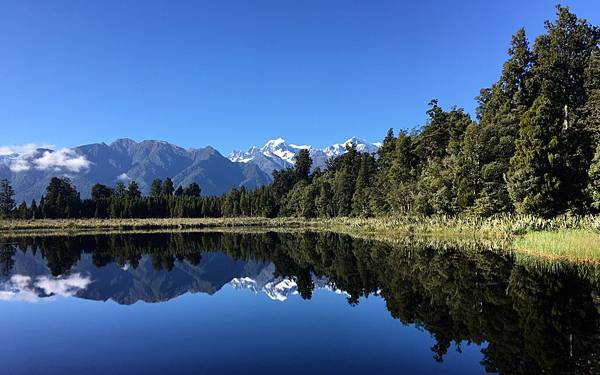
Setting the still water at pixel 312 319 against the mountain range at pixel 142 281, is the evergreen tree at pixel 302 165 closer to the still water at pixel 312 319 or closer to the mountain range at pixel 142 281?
the mountain range at pixel 142 281

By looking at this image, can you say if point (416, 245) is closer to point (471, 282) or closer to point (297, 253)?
point (297, 253)

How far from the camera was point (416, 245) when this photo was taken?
37.2 m

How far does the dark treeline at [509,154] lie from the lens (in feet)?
122

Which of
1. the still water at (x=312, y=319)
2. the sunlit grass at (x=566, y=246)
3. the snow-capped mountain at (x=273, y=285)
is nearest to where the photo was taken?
the still water at (x=312, y=319)

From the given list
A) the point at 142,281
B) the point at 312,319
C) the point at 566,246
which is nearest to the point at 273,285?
the point at 142,281

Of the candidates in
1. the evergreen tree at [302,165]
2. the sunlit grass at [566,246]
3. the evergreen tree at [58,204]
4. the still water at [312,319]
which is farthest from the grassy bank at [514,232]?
the evergreen tree at [58,204]

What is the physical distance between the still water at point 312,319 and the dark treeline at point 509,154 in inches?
534

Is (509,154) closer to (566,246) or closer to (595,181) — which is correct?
(595,181)

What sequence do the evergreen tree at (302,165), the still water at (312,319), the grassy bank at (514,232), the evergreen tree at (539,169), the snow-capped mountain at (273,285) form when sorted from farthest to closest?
the evergreen tree at (302,165) < the evergreen tree at (539,169) < the grassy bank at (514,232) < the snow-capped mountain at (273,285) < the still water at (312,319)

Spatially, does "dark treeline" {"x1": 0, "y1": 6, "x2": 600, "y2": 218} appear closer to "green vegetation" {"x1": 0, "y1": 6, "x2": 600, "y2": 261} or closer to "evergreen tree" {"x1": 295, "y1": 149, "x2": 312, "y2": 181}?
"green vegetation" {"x1": 0, "y1": 6, "x2": 600, "y2": 261}

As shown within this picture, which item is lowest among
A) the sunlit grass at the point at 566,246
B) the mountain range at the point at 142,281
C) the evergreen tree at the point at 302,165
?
the mountain range at the point at 142,281

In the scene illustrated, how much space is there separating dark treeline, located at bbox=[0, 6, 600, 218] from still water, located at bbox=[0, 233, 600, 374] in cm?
1355

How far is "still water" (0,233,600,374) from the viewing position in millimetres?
10734

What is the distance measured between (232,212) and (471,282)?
11732 cm
